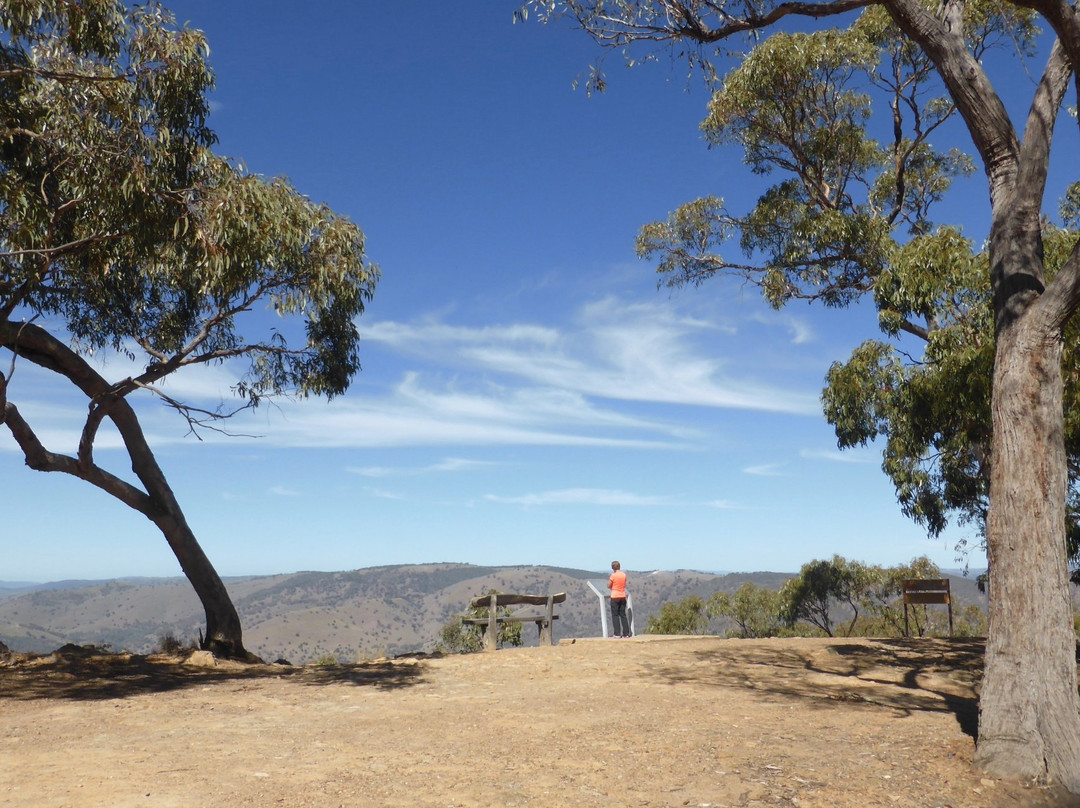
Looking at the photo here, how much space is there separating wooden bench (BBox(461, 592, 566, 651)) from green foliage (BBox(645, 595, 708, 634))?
20992 millimetres

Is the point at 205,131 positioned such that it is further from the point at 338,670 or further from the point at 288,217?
the point at 338,670

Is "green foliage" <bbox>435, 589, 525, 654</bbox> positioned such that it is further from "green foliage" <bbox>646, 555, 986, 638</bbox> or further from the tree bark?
A: the tree bark

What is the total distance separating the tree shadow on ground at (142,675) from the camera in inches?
384

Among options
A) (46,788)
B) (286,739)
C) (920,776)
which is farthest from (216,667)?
(920,776)

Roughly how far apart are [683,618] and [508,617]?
78.2ft

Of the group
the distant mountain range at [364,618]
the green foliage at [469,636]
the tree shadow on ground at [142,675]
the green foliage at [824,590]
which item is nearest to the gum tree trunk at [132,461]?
the tree shadow on ground at [142,675]

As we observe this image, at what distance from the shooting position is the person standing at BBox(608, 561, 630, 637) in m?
15.7

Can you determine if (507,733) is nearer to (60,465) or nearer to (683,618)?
(60,465)

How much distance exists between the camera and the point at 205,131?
37.0 ft

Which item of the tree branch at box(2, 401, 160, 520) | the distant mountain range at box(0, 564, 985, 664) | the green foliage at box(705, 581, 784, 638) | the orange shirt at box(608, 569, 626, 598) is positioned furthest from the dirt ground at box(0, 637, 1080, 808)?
the distant mountain range at box(0, 564, 985, 664)

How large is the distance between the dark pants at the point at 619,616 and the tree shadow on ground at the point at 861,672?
98.0 inches

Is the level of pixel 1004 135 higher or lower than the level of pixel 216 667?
higher

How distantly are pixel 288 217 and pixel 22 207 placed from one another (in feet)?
9.60

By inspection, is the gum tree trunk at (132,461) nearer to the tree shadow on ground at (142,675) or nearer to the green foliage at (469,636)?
the tree shadow on ground at (142,675)
